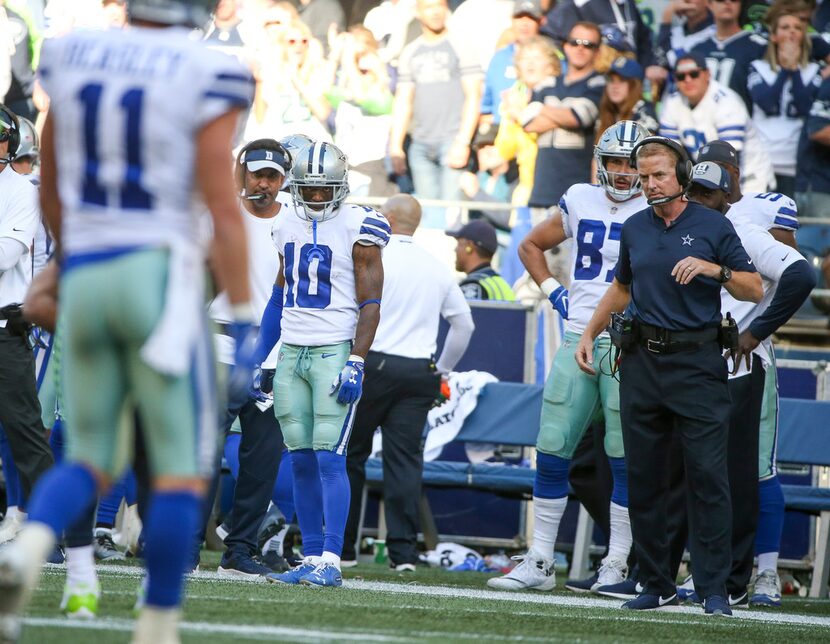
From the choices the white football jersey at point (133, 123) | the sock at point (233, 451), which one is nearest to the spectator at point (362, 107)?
the sock at point (233, 451)

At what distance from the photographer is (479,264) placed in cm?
1046

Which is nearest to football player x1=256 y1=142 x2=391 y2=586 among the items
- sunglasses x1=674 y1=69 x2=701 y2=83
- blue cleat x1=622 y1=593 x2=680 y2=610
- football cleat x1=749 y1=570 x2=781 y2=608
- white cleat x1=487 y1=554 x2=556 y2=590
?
white cleat x1=487 y1=554 x2=556 y2=590

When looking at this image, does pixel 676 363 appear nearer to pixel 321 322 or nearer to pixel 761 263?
pixel 761 263

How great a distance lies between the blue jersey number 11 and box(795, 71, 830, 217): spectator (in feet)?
26.9

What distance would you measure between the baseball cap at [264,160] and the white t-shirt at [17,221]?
110 centimetres

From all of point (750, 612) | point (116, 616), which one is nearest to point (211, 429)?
point (116, 616)

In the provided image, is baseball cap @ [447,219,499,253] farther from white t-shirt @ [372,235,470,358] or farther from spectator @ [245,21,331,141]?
spectator @ [245,21,331,141]

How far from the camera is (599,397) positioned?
296 inches

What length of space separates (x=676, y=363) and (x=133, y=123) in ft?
10.7

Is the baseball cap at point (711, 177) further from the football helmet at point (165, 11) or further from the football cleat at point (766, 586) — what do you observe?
the football helmet at point (165, 11)

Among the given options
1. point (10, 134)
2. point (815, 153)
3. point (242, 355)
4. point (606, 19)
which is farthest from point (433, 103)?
point (242, 355)

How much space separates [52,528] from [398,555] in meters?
5.26

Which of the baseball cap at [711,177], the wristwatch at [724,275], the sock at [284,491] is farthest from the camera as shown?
the sock at [284,491]

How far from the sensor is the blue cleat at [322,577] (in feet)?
22.0
